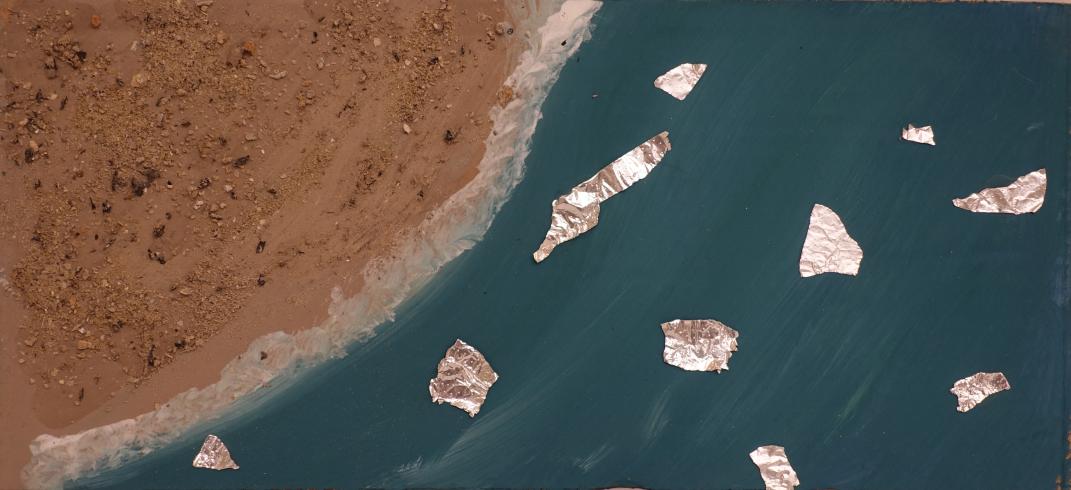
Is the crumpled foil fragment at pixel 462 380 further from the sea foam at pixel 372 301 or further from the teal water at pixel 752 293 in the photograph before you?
the sea foam at pixel 372 301

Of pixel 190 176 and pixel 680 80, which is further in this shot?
pixel 680 80

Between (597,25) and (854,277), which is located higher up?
(597,25)

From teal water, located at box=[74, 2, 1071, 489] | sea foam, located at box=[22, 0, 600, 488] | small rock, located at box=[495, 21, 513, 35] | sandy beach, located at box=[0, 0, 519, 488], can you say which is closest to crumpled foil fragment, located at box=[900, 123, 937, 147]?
teal water, located at box=[74, 2, 1071, 489]

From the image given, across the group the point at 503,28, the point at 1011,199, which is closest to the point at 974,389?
the point at 1011,199

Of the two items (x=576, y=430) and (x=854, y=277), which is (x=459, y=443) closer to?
(x=576, y=430)

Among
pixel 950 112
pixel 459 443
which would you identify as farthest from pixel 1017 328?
pixel 459 443

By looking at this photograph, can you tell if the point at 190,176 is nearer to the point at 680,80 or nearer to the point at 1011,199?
the point at 680,80

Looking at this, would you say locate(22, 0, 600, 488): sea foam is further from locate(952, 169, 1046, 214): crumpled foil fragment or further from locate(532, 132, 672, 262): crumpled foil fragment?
locate(952, 169, 1046, 214): crumpled foil fragment
